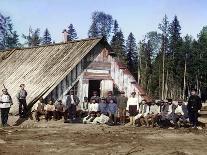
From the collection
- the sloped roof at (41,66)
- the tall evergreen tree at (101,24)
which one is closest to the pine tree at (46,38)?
the tall evergreen tree at (101,24)

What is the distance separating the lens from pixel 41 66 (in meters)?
23.7

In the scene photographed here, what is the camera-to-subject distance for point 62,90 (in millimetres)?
21531

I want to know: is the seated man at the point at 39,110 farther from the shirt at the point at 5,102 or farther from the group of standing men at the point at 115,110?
the shirt at the point at 5,102

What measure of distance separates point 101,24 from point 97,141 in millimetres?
91905

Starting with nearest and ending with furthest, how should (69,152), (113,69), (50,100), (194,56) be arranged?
1. (69,152)
2. (50,100)
3. (113,69)
4. (194,56)

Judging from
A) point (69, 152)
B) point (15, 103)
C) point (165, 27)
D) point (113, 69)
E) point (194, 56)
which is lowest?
point (69, 152)

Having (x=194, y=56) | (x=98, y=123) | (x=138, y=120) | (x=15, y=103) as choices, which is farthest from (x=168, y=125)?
(x=194, y=56)

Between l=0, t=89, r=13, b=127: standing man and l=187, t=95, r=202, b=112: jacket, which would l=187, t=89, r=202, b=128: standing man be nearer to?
l=187, t=95, r=202, b=112: jacket

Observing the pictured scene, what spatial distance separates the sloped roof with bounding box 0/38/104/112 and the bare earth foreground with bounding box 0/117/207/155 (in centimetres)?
355

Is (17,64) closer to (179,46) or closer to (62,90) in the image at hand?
(62,90)

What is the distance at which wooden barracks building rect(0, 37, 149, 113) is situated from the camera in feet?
70.9

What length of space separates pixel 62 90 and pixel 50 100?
3.24ft

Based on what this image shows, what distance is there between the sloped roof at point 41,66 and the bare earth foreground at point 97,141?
3549 mm

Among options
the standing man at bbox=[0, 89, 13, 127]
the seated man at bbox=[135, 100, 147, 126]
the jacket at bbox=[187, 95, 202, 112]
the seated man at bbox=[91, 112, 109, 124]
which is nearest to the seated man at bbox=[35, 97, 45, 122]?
the standing man at bbox=[0, 89, 13, 127]
